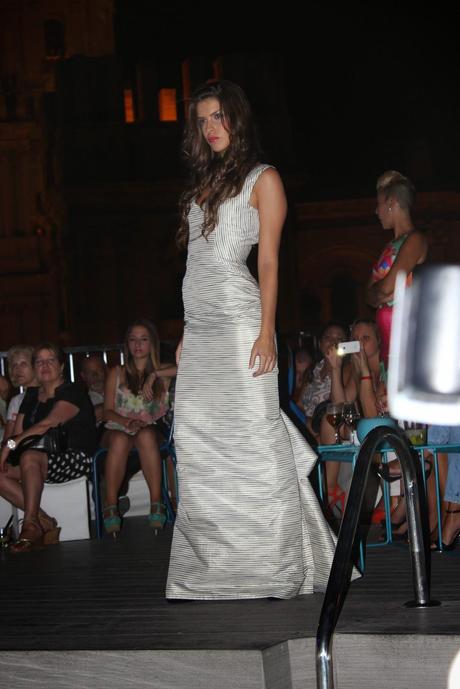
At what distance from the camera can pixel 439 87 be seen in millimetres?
32562

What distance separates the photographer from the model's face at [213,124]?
4160 mm

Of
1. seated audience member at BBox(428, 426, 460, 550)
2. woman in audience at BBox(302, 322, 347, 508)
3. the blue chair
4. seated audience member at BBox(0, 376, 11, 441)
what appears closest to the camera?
seated audience member at BBox(428, 426, 460, 550)

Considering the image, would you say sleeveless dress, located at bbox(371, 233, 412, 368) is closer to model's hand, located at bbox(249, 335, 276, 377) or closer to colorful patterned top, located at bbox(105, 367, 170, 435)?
model's hand, located at bbox(249, 335, 276, 377)

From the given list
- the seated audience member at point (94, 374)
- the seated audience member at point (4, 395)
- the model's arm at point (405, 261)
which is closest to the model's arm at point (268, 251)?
the model's arm at point (405, 261)

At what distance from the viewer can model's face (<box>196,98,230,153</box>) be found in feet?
13.6

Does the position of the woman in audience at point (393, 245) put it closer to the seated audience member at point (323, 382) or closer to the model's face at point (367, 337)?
the model's face at point (367, 337)

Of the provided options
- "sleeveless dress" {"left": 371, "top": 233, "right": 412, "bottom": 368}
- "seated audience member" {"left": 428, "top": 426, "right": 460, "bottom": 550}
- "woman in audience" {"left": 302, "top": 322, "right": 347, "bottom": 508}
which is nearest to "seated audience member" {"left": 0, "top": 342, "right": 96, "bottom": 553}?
"woman in audience" {"left": 302, "top": 322, "right": 347, "bottom": 508}

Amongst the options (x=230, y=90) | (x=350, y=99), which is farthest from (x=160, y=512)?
(x=350, y=99)

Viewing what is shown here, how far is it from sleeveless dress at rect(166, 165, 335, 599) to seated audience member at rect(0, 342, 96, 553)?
3.13 m

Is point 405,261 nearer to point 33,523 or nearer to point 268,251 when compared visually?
point 268,251

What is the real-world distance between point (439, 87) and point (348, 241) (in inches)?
205

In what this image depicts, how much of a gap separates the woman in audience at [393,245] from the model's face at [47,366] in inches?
104

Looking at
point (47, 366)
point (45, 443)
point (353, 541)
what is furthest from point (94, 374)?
point (353, 541)

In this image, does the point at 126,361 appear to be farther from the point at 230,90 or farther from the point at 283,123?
the point at 283,123
